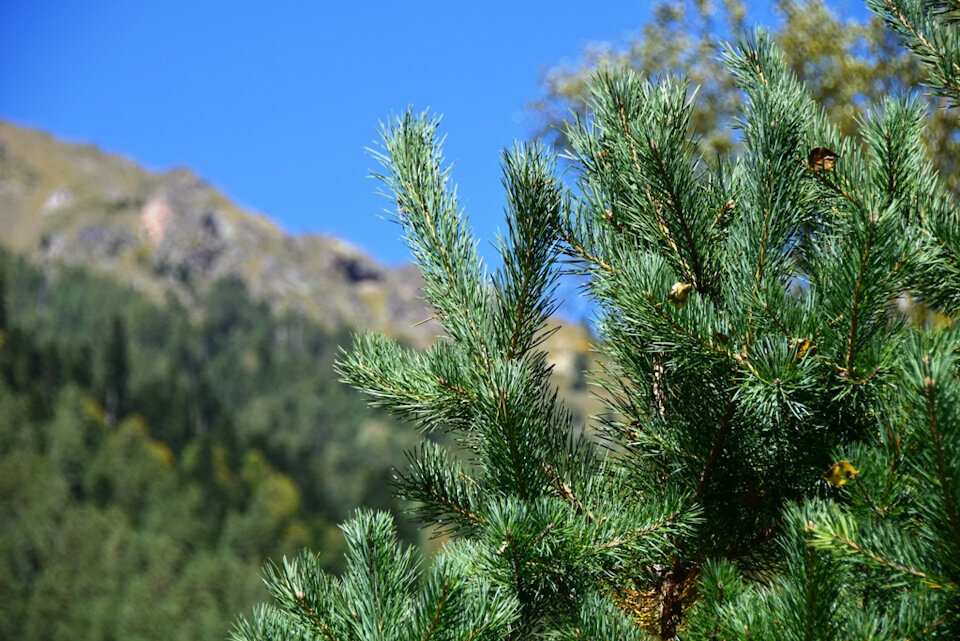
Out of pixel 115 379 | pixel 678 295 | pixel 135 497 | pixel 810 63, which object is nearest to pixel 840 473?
pixel 678 295

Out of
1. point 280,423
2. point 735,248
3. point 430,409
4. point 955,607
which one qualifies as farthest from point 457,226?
point 280,423

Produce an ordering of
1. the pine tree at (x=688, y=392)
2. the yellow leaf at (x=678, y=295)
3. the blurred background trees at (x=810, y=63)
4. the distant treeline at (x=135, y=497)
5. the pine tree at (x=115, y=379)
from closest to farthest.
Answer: the pine tree at (x=688, y=392) < the yellow leaf at (x=678, y=295) < the blurred background trees at (x=810, y=63) < the distant treeline at (x=135, y=497) < the pine tree at (x=115, y=379)

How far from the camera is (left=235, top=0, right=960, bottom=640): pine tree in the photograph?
1863 mm

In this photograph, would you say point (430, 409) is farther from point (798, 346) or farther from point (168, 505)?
point (168, 505)

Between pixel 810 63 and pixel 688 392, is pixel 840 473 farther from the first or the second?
pixel 810 63

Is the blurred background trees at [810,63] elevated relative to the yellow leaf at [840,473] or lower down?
elevated

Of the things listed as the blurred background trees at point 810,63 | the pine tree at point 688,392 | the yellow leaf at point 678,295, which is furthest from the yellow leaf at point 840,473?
the blurred background trees at point 810,63

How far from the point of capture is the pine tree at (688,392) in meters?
1.86

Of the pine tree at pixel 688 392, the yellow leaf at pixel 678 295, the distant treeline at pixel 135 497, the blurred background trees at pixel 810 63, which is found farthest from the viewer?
the distant treeline at pixel 135 497

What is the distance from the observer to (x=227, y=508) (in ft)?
311

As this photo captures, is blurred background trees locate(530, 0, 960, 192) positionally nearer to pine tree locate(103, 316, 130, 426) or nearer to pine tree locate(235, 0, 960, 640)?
pine tree locate(235, 0, 960, 640)

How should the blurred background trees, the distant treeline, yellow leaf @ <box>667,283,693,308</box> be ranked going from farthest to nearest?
the distant treeline → the blurred background trees → yellow leaf @ <box>667,283,693,308</box>

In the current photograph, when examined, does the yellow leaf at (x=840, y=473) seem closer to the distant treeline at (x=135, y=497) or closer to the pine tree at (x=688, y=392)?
the pine tree at (x=688, y=392)

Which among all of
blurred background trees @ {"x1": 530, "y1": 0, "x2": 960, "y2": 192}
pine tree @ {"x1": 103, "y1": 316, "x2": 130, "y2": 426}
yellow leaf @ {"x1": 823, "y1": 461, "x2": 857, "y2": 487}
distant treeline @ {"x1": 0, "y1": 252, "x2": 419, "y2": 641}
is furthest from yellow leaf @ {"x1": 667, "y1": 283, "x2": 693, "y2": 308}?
pine tree @ {"x1": 103, "y1": 316, "x2": 130, "y2": 426}
